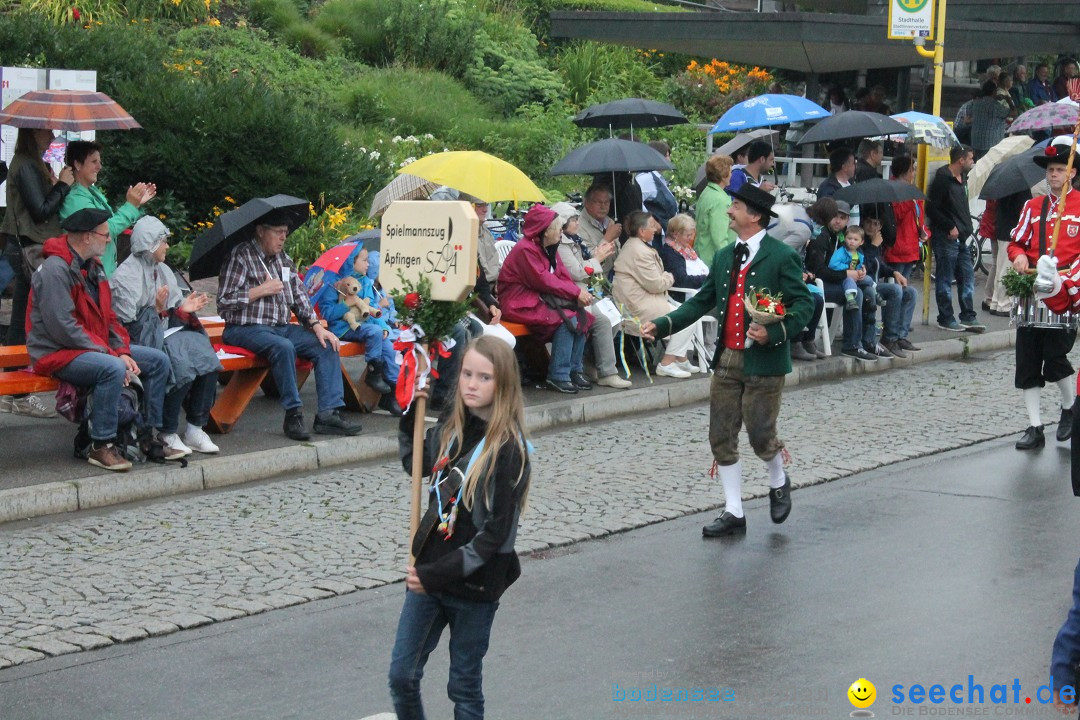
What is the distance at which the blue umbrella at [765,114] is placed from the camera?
16087mm

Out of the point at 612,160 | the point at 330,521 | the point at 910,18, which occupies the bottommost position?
the point at 330,521

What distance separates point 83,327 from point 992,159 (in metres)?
14.6

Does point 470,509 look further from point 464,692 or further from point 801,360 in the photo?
point 801,360

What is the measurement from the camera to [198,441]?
32.4 ft

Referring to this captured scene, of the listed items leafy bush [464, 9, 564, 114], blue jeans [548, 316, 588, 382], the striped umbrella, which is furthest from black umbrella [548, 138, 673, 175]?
leafy bush [464, 9, 564, 114]

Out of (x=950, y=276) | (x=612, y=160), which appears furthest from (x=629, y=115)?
(x=950, y=276)

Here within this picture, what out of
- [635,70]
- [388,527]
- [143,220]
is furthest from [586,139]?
[388,527]

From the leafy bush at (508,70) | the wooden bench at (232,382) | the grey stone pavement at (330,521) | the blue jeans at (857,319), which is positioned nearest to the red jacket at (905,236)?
the blue jeans at (857,319)

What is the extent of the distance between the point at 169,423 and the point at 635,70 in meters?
18.8

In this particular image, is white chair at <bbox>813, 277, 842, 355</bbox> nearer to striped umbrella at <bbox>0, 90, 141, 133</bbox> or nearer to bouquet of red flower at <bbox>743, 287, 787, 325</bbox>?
bouquet of red flower at <bbox>743, 287, 787, 325</bbox>

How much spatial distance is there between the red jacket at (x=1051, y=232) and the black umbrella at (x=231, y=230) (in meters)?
5.20

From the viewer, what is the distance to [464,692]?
4973mm

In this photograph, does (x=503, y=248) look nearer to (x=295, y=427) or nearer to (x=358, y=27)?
(x=295, y=427)

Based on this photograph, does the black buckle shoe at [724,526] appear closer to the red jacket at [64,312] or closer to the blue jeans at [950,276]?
the red jacket at [64,312]
